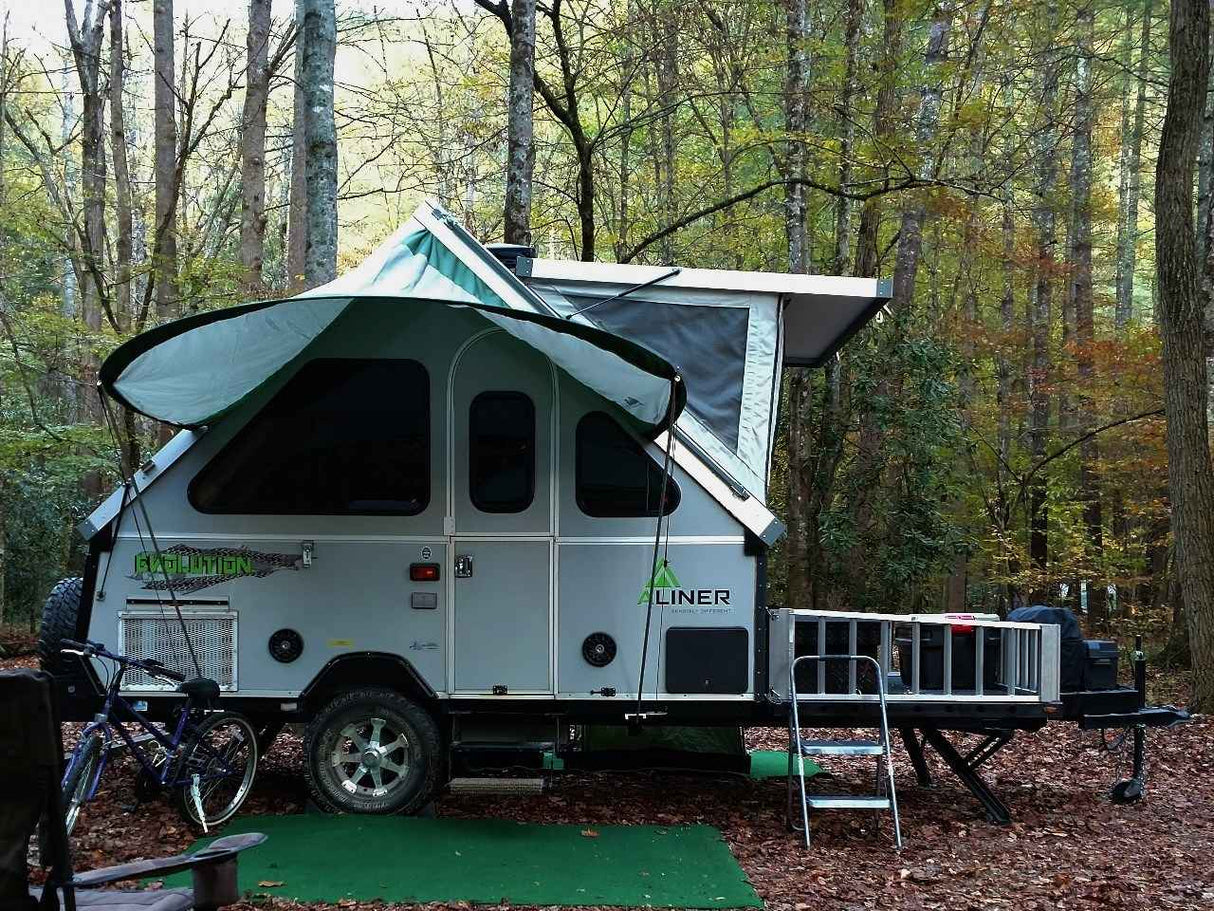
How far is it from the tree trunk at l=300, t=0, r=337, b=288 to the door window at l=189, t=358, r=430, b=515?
2.52 metres

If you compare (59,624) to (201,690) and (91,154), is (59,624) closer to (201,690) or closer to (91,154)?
(201,690)

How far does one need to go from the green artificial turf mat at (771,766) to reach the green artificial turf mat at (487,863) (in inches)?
61.5

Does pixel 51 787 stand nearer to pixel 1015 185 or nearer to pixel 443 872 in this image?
pixel 443 872

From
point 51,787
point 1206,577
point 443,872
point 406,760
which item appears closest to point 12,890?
point 51,787

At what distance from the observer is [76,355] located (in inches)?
707

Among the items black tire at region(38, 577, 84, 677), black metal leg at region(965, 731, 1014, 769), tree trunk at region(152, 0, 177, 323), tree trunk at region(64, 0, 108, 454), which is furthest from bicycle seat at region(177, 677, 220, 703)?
tree trunk at region(152, 0, 177, 323)

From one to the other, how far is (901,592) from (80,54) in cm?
1268

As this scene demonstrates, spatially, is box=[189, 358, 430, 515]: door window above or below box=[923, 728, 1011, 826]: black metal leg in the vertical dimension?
above

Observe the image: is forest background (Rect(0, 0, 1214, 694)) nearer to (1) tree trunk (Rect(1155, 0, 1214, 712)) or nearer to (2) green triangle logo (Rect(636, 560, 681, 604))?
(1) tree trunk (Rect(1155, 0, 1214, 712))

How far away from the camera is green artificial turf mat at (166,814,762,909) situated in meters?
5.12

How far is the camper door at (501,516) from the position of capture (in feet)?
20.5

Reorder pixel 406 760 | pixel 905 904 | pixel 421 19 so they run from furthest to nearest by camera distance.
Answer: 1. pixel 421 19
2. pixel 406 760
3. pixel 905 904

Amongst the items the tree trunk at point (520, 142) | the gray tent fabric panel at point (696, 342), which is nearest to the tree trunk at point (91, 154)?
the tree trunk at point (520, 142)

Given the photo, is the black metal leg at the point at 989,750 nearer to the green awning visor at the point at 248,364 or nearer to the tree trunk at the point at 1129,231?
the green awning visor at the point at 248,364
